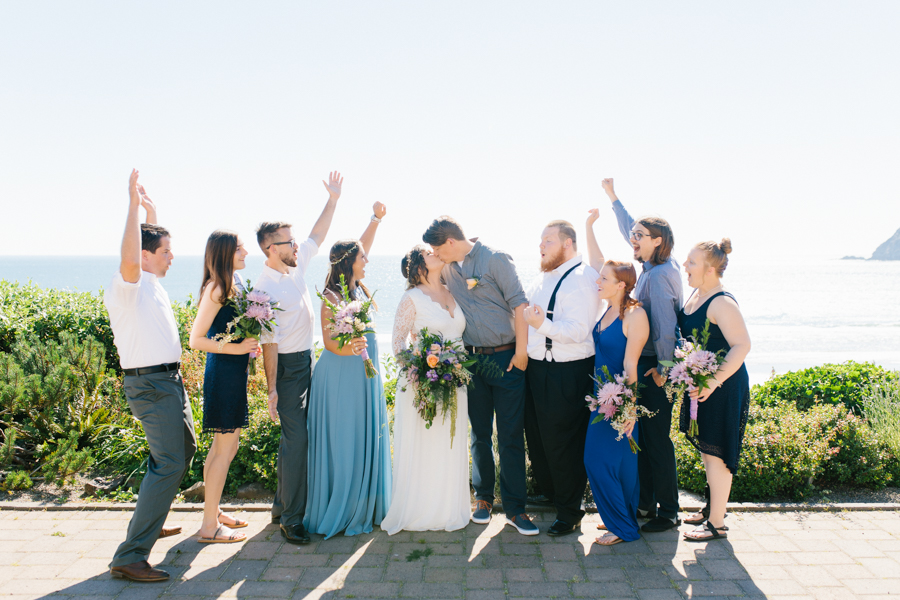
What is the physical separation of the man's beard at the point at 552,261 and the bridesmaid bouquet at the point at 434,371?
3.41ft

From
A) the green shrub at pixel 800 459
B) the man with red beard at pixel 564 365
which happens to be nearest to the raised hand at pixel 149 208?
the man with red beard at pixel 564 365

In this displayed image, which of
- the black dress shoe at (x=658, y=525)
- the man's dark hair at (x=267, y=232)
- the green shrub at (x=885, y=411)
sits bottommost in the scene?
the black dress shoe at (x=658, y=525)

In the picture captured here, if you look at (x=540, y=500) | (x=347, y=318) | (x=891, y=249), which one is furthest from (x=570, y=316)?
(x=891, y=249)

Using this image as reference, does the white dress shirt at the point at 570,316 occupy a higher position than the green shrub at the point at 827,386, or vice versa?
the white dress shirt at the point at 570,316

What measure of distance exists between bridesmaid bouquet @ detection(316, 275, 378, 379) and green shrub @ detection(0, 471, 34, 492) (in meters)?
3.70

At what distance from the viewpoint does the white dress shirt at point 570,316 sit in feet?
14.4

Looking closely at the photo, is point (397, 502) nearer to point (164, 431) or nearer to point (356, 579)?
point (356, 579)

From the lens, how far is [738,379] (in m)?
4.31

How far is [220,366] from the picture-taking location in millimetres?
4238

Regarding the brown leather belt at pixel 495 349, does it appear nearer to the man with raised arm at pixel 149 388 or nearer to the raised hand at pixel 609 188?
the raised hand at pixel 609 188

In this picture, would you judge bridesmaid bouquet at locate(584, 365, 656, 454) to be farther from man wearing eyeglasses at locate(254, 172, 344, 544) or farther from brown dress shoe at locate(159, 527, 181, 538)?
brown dress shoe at locate(159, 527, 181, 538)

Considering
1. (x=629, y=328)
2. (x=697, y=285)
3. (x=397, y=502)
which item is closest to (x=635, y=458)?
(x=629, y=328)

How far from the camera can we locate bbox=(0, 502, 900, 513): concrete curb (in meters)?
4.94

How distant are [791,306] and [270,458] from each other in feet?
179
